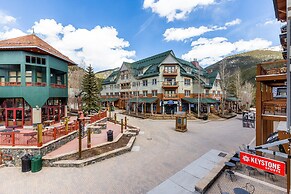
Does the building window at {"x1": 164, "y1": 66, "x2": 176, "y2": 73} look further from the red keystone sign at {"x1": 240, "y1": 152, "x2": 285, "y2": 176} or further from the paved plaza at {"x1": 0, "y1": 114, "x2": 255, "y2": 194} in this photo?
the red keystone sign at {"x1": 240, "y1": 152, "x2": 285, "y2": 176}

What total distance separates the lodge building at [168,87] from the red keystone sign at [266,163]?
88.7 ft

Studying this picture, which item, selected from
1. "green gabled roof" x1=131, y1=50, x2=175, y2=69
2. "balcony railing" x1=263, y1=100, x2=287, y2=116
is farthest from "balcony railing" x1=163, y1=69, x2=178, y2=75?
"balcony railing" x1=263, y1=100, x2=287, y2=116

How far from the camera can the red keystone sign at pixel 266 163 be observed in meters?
4.04

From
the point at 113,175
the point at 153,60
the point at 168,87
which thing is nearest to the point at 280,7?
the point at 113,175

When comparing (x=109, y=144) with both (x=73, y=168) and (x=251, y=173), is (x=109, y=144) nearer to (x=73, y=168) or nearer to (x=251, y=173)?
(x=73, y=168)

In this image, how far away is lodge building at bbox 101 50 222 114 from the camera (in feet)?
107

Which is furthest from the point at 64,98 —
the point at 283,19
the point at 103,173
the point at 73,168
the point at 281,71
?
the point at 283,19

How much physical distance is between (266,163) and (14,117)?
2253 cm

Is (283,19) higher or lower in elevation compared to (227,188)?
higher

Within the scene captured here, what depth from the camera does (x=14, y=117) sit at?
17.1 meters

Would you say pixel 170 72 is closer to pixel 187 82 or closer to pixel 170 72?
pixel 170 72

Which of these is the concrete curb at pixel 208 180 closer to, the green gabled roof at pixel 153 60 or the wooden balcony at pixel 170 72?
the wooden balcony at pixel 170 72

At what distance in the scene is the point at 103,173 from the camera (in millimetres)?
8758

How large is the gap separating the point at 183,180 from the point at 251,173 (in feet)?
13.1
